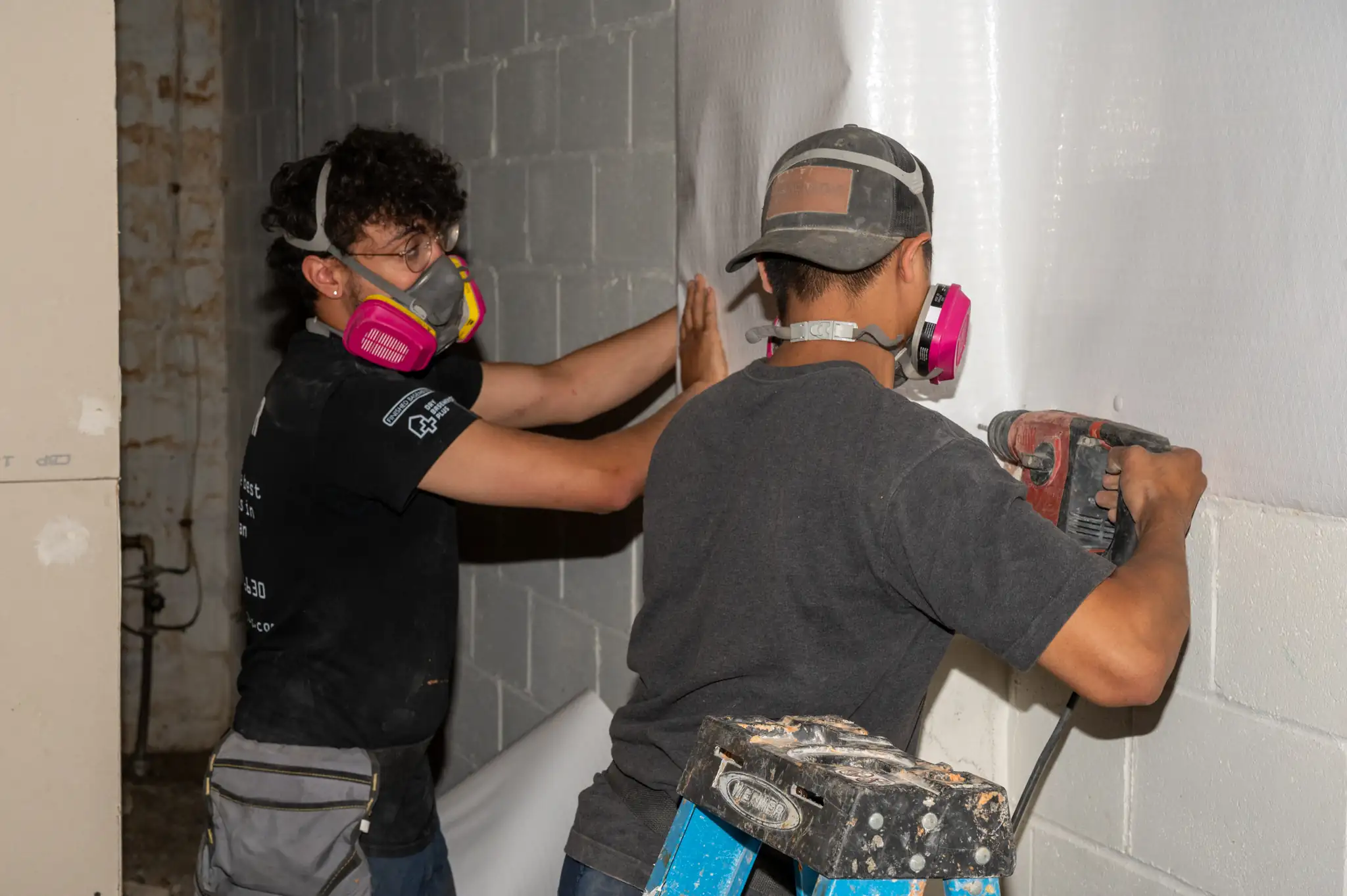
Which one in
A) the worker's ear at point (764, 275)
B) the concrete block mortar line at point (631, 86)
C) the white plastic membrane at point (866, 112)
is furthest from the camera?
the concrete block mortar line at point (631, 86)

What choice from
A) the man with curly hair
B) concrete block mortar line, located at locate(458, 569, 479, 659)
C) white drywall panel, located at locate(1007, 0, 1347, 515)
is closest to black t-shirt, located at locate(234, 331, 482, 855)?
the man with curly hair

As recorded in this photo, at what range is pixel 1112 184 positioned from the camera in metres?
1.75

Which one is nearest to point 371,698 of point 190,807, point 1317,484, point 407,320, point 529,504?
point 529,504

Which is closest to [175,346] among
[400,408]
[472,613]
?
[472,613]

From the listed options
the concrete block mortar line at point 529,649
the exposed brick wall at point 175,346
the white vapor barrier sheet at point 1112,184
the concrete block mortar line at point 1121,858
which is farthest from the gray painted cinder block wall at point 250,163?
the concrete block mortar line at point 1121,858

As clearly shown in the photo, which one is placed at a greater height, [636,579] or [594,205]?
[594,205]

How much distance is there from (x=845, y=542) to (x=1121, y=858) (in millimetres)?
807

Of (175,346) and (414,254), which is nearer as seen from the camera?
(414,254)

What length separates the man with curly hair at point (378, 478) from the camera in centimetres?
205

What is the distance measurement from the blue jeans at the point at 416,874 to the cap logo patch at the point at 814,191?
1289mm

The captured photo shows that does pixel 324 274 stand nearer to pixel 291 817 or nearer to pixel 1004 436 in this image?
pixel 291 817

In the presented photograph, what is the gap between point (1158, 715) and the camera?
1779 millimetres

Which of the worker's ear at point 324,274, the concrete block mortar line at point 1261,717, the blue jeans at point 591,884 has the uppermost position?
the worker's ear at point 324,274

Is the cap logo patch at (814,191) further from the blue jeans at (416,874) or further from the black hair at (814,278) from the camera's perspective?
the blue jeans at (416,874)
